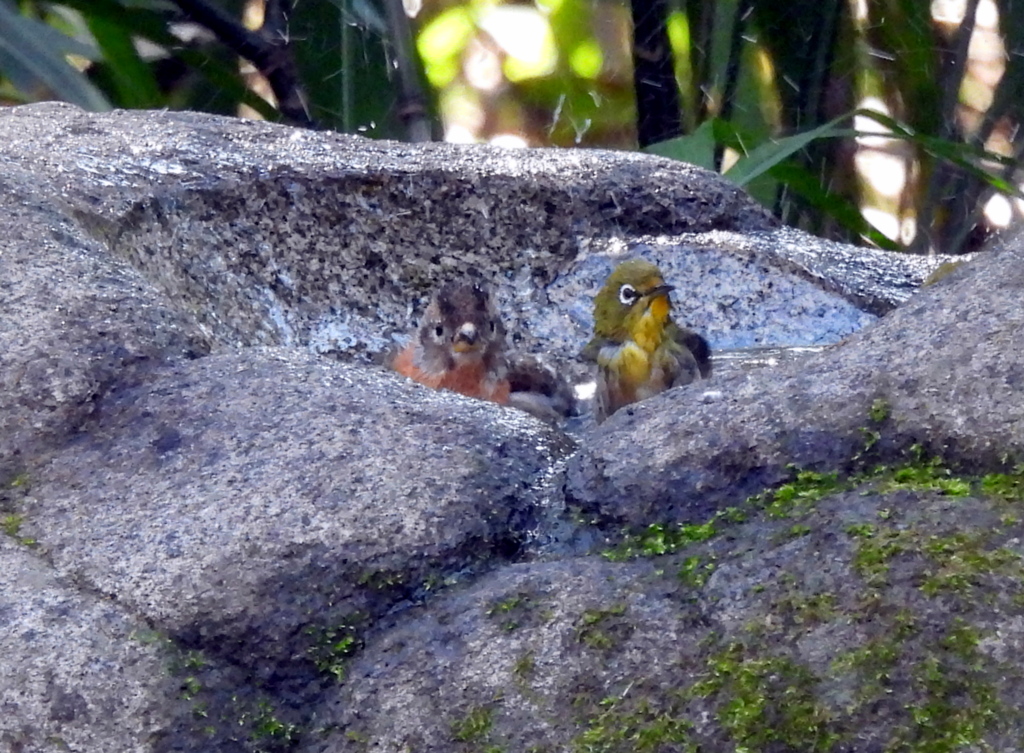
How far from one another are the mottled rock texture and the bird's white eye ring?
4.45ft

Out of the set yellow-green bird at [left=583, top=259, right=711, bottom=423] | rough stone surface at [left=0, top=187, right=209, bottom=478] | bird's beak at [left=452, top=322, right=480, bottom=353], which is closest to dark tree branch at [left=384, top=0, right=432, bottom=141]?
bird's beak at [left=452, top=322, right=480, bottom=353]

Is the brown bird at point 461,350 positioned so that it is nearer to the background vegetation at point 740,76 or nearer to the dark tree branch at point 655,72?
the background vegetation at point 740,76

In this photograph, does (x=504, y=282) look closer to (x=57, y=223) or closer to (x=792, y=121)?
(x=57, y=223)

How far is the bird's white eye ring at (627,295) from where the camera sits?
3.67 m

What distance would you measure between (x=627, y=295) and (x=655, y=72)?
134 inches

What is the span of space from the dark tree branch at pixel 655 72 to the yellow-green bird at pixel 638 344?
128 inches

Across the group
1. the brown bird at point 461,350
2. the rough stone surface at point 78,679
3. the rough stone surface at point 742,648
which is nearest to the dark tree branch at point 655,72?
the brown bird at point 461,350

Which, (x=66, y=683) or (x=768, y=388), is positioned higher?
(x=768, y=388)

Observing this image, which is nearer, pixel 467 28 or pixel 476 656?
pixel 476 656

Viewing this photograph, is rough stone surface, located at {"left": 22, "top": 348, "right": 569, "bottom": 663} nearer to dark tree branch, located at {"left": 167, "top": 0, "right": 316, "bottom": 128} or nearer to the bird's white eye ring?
the bird's white eye ring

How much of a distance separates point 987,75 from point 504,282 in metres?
4.16

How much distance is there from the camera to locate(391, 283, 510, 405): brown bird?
12.5 ft

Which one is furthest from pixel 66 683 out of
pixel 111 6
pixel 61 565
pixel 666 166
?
pixel 111 6

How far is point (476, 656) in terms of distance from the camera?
1867 millimetres
